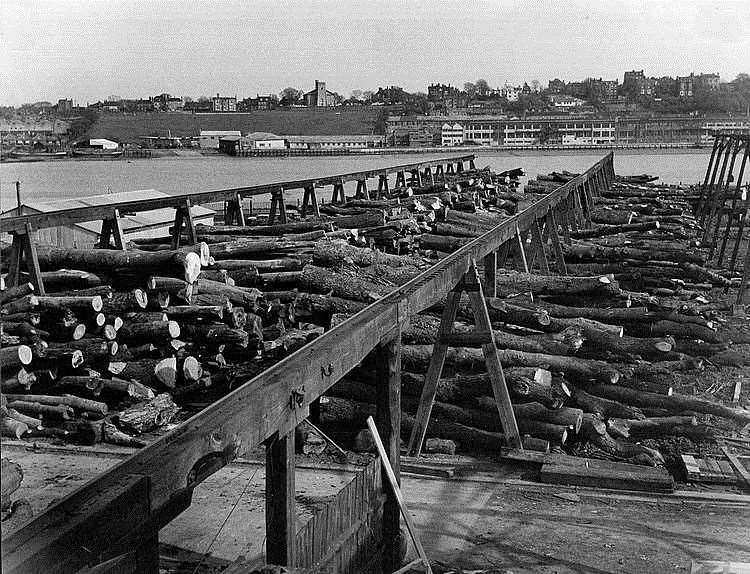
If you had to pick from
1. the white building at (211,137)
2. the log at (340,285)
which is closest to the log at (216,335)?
the log at (340,285)

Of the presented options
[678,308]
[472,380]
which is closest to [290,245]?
[472,380]

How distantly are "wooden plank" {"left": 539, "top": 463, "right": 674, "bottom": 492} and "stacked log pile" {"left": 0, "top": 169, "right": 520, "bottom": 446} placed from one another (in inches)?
112

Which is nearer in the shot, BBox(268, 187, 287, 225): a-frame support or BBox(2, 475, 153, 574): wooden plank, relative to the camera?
BBox(2, 475, 153, 574): wooden plank

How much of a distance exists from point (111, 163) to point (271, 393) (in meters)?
104

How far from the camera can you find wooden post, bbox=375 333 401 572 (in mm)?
4570

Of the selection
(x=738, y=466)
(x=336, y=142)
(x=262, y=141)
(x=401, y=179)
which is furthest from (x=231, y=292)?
(x=336, y=142)

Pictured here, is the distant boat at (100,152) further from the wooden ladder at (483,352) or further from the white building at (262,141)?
the wooden ladder at (483,352)

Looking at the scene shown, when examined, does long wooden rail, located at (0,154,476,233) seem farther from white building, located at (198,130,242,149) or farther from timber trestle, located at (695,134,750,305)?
white building, located at (198,130,242,149)

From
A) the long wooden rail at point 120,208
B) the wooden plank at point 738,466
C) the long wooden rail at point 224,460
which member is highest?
the long wooden rail at point 120,208

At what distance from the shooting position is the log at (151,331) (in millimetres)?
8469

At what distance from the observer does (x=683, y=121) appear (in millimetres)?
101062

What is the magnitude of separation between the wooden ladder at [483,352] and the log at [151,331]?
2.98 meters

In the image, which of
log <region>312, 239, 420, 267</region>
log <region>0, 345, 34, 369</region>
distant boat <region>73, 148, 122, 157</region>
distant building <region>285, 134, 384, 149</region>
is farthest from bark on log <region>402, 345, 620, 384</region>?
distant building <region>285, 134, 384, 149</region>

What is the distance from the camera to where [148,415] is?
758 centimetres
